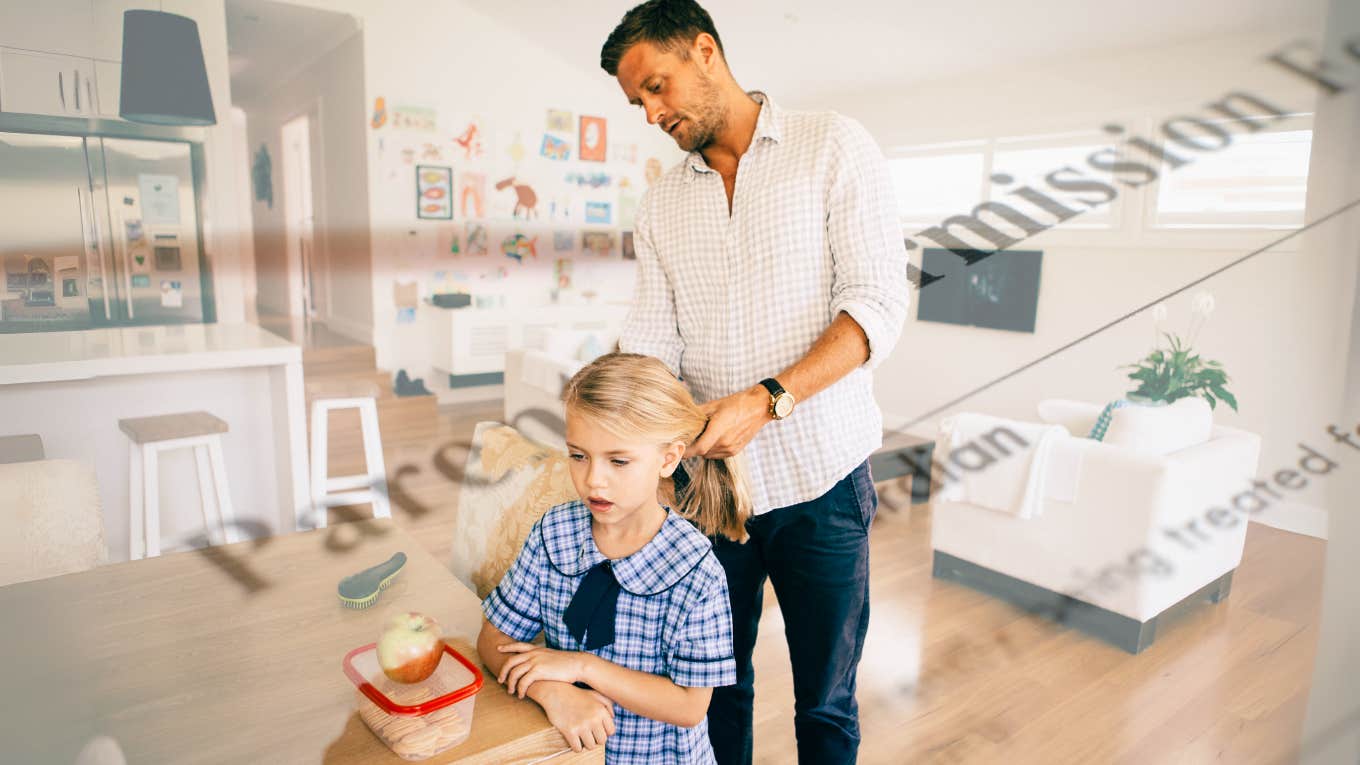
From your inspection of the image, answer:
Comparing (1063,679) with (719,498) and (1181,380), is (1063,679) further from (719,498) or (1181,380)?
(719,498)

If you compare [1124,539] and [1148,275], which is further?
[1148,275]

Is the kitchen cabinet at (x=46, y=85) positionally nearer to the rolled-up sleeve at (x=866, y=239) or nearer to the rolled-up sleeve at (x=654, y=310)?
the rolled-up sleeve at (x=654, y=310)

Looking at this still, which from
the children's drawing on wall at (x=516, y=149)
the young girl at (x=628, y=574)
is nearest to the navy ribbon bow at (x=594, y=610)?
the young girl at (x=628, y=574)

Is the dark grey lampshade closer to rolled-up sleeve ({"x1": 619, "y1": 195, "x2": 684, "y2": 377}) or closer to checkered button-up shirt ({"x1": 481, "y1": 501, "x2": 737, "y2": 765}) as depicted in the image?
rolled-up sleeve ({"x1": 619, "y1": 195, "x2": 684, "y2": 377})

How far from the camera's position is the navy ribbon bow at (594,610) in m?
0.64

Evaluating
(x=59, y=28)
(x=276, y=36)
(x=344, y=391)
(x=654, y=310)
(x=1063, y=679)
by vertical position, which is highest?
(x=276, y=36)

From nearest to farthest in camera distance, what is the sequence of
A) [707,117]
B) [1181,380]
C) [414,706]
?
[414,706] → [707,117] → [1181,380]

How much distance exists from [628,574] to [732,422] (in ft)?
0.54

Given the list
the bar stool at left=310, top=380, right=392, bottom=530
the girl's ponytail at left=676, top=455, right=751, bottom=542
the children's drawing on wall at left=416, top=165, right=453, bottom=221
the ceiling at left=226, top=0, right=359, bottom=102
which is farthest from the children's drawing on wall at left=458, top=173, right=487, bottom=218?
the girl's ponytail at left=676, top=455, right=751, bottom=542

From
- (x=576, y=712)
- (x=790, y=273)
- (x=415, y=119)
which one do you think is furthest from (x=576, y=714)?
(x=415, y=119)

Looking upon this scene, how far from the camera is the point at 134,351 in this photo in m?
1.32

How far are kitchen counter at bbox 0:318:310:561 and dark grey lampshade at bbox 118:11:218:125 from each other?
45 cm

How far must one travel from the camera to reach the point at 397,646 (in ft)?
1.59

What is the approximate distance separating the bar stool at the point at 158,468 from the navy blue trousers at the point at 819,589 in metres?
1.11
